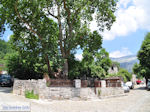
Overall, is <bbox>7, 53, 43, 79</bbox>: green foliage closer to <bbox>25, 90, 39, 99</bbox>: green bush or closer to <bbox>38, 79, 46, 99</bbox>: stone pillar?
<bbox>25, 90, 39, 99</bbox>: green bush

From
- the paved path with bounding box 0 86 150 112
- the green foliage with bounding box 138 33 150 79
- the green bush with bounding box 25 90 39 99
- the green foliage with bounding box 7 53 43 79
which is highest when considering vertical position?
the green foliage with bounding box 138 33 150 79

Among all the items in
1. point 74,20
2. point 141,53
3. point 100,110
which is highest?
point 74,20

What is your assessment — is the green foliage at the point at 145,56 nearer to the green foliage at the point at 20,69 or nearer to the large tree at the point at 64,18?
the large tree at the point at 64,18

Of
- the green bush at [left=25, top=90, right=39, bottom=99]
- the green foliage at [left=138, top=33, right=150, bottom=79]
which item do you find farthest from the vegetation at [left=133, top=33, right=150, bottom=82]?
the green bush at [left=25, top=90, right=39, bottom=99]

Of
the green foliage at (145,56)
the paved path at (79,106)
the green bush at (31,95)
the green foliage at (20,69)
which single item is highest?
Result: the green foliage at (145,56)

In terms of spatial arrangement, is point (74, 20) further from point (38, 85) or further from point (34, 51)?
point (38, 85)

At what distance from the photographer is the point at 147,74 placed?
3209 centimetres

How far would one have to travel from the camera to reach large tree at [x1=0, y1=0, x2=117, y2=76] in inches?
661

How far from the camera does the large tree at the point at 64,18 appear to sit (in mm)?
16781

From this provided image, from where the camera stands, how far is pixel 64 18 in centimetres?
1969

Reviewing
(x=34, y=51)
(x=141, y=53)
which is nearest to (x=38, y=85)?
(x=34, y=51)

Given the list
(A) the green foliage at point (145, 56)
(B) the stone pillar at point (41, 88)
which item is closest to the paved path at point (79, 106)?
(B) the stone pillar at point (41, 88)

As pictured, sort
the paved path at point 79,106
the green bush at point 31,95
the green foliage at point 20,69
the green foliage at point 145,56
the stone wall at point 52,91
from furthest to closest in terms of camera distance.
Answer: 1. the green foliage at point 145,56
2. the green foliage at point 20,69
3. the stone wall at point 52,91
4. the green bush at point 31,95
5. the paved path at point 79,106

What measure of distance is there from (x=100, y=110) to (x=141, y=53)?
81.9 feet
